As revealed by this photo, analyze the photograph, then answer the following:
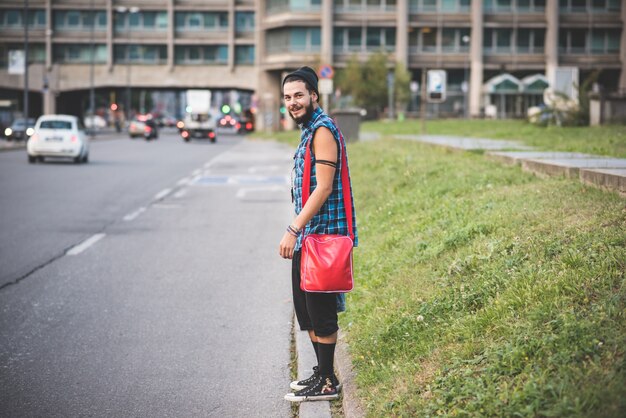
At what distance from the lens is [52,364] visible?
6.33 metres

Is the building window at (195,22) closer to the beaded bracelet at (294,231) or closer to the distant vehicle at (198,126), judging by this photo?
the distant vehicle at (198,126)

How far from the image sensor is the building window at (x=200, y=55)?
93625 mm

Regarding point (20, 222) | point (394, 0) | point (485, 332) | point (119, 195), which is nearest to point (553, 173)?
point (485, 332)

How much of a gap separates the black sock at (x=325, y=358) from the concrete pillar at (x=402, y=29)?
7824 centimetres

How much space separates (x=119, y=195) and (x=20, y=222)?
197 inches

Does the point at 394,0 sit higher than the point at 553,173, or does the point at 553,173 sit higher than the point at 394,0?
the point at 394,0

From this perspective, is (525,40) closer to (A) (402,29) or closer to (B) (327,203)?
(A) (402,29)

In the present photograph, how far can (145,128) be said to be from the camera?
62406 mm

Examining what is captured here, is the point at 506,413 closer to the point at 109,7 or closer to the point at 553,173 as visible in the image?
the point at 553,173

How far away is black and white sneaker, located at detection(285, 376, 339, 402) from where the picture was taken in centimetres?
543

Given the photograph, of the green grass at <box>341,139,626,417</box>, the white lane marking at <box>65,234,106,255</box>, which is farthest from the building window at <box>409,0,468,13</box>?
the green grass at <box>341,139,626,417</box>

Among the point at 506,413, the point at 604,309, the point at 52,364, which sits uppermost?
the point at 604,309

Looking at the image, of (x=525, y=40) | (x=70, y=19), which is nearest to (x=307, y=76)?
(x=525, y=40)

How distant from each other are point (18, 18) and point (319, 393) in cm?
9440
